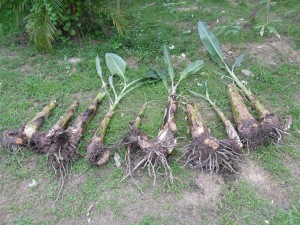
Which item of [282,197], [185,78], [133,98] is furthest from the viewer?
[185,78]

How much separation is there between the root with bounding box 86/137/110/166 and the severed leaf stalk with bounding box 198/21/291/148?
1.55 metres

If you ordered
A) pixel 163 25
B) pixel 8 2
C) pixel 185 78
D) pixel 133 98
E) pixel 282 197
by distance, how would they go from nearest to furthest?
pixel 282 197
pixel 133 98
pixel 185 78
pixel 8 2
pixel 163 25

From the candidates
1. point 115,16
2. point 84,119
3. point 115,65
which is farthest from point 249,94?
point 115,16

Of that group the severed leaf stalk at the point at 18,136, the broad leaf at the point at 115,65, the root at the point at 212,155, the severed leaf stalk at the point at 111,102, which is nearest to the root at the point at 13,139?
the severed leaf stalk at the point at 18,136

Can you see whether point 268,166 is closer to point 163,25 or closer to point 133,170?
point 133,170

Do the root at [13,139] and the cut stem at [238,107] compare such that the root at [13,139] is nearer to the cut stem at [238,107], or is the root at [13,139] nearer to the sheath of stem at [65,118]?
the sheath of stem at [65,118]

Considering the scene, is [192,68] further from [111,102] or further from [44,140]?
[44,140]

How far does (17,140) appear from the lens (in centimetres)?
318

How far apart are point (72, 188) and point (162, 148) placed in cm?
87

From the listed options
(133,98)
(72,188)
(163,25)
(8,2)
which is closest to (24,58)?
(8,2)

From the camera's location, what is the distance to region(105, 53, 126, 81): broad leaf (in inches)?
165

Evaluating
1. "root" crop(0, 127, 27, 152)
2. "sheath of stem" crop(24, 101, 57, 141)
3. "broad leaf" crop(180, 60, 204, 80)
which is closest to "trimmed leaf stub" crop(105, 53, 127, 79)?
"broad leaf" crop(180, 60, 204, 80)

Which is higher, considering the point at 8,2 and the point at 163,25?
the point at 8,2

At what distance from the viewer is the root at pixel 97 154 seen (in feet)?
9.83
